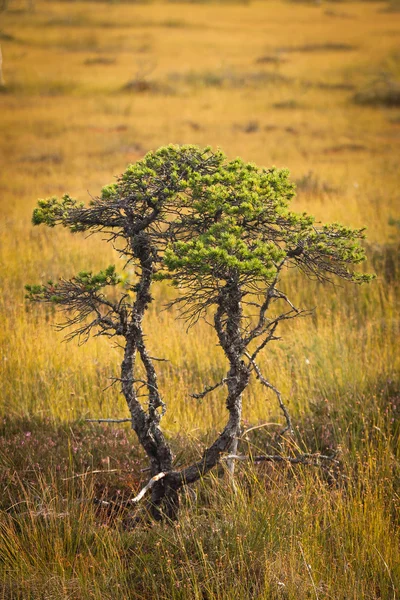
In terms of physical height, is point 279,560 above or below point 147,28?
below

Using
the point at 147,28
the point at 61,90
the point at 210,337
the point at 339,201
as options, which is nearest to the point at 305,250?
the point at 210,337

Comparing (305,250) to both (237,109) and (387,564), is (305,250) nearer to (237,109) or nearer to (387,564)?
(387,564)

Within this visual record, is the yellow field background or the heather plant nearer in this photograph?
the heather plant

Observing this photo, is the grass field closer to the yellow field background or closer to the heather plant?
the yellow field background

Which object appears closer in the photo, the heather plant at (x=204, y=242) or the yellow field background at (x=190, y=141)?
the heather plant at (x=204, y=242)

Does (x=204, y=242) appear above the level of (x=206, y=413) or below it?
above

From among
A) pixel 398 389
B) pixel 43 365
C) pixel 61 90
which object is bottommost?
pixel 398 389

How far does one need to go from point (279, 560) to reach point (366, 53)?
42.3 metres

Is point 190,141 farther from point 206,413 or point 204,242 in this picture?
point 204,242

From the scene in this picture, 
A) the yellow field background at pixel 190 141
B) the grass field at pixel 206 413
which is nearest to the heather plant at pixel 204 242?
the grass field at pixel 206 413

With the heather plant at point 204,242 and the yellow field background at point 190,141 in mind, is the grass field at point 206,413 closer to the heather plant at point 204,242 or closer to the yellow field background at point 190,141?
the yellow field background at point 190,141

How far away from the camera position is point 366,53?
40.8 m

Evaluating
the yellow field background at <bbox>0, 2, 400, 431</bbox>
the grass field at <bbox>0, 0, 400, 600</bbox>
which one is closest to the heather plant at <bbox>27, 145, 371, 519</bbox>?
the grass field at <bbox>0, 0, 400, 600</bbox>

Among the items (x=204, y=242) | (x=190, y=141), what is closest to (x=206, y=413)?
(x=204, y=242)
